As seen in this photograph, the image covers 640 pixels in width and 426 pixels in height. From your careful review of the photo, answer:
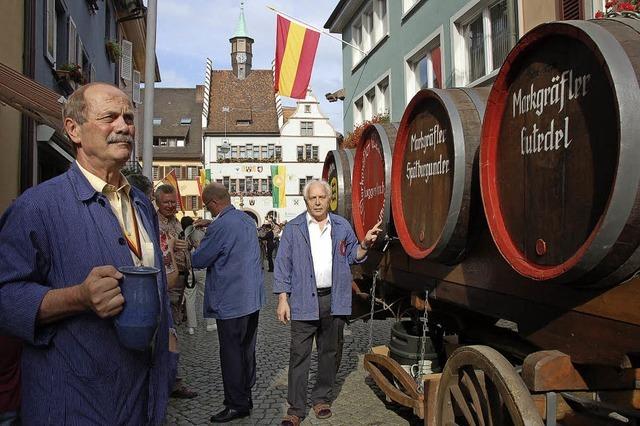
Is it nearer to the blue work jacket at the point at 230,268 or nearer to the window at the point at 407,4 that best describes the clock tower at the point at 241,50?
the window at the point at 407,4

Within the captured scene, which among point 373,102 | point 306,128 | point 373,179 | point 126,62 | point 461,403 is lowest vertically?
point 461,403

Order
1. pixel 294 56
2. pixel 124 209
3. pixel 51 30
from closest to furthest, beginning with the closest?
1. pixel 124 209
2. pixel 51 30
3. pixel 294 56

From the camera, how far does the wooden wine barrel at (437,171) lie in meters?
2.77

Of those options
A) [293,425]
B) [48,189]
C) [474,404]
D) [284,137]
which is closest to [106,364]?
[48,189]

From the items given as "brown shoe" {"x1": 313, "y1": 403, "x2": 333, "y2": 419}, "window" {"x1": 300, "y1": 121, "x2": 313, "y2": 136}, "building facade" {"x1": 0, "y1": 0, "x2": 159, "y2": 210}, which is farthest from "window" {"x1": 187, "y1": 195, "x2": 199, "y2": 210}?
"brown shoe" {"x1": 313, "y1": 403, "x2": 333, "y2": 419}

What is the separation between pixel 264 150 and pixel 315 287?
45.2m

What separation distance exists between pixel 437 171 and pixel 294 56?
465 inches

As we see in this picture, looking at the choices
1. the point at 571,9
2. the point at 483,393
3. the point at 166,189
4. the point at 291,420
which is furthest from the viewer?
the point at 571,9

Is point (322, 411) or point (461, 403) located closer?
point (461, 403)

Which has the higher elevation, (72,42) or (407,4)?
(407,4)

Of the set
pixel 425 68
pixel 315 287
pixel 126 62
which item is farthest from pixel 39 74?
pixel 425 68

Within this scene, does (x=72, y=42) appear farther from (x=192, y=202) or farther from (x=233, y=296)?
(x=192, y=202)

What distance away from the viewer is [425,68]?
45.4 ft

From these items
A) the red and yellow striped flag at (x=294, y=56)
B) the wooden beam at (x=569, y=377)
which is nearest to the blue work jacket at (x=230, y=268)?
the wooden beam at (x=569, y=377)
